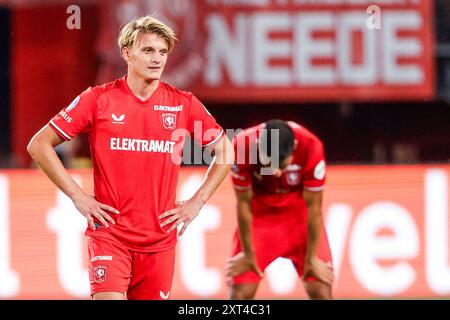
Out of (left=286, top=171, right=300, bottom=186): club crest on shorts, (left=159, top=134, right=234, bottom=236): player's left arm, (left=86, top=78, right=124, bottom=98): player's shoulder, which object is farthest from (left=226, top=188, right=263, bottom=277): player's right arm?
(left=86, top=78, right=124, bottom=98): player's shoulder

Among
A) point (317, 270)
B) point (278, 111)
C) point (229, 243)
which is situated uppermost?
point (278, 111)

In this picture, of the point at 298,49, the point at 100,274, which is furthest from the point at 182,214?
the point at 298,49

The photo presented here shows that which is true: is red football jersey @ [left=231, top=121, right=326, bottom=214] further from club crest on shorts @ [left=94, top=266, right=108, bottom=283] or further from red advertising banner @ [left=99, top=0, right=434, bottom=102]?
red advertising banner @ [left=99, top=0, right=434, bottom=102]

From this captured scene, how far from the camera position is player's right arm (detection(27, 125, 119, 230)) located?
589cm

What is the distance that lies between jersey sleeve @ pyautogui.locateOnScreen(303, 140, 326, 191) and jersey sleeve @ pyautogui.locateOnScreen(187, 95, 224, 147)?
178 centimetres

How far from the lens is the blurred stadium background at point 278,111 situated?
10875mm

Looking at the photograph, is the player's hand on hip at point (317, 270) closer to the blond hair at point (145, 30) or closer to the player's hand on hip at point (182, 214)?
the player's hand on hip at point (182, 214)

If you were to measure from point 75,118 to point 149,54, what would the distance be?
548 millimetres

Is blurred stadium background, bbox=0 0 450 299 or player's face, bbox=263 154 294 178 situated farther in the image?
blurred stadium background, bbox=0 0 450 299

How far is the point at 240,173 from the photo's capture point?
8.00 meters

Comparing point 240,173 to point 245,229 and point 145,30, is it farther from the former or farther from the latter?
point 145,30

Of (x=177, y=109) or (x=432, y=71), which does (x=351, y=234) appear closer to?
(x=432, y=71)
